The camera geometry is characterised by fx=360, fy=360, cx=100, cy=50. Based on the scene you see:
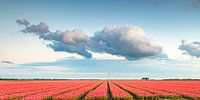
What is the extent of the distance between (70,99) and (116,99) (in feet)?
11.9

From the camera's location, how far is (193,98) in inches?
1062

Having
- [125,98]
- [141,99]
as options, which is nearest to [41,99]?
[125,98]

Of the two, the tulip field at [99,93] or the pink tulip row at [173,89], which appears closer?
the tulip field at [99,93]

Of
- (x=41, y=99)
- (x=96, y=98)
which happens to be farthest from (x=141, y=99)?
Answer: (x=41, y=99)

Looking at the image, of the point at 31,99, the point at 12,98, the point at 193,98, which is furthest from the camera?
the point at 193,98

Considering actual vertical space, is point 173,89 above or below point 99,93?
above

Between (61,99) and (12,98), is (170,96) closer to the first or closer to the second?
(61,99)

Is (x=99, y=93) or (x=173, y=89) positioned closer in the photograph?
(x=99, y=93)

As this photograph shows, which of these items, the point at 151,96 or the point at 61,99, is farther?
the point at 151,96

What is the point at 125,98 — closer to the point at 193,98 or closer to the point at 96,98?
the point at 96,98

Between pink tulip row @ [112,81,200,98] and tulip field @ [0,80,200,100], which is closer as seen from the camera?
tulip field @ [0,80,200,100]

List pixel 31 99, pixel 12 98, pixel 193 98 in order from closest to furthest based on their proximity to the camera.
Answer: pixel 31 99, pixel 12 98, pixel 193 98

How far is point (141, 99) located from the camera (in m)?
27.4

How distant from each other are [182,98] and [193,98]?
207 centimetres
